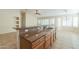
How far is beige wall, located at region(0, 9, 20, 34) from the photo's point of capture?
1879mm

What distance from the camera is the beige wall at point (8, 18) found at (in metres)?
1.88

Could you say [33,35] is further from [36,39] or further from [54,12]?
[54,12]

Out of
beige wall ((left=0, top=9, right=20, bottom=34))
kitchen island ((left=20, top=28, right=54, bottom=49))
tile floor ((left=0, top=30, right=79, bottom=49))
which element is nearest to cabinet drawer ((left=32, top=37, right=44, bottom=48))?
kitchen island ((left=20, top=28, right=54, bottom=49))

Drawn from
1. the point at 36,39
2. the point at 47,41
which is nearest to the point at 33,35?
the point at 36,39

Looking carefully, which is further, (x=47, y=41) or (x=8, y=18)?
(x=47, y=41)

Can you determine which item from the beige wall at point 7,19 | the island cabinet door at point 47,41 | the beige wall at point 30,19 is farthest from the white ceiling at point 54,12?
the island cabinet door at point 47,41

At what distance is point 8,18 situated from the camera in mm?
1880

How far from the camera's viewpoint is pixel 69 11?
190 cm

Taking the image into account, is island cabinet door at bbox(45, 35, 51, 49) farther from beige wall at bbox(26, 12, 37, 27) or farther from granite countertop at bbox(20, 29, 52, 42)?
beige wall at bbox(26, 12, 37, 27)

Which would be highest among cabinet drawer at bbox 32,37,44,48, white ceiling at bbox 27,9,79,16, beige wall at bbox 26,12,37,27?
white ceiling at bbox 27,9,79,16

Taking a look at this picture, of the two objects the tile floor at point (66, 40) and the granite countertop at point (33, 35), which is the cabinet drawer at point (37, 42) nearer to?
the granite countertop at point (33, 35)

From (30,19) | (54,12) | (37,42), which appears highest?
(54,12)

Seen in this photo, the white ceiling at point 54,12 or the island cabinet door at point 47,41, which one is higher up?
the white ceiling at point 54,12
